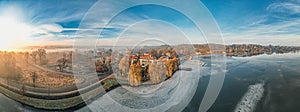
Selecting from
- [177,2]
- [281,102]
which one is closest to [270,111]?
[281,102]

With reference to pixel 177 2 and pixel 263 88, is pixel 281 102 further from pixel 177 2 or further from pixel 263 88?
pixel 177 2

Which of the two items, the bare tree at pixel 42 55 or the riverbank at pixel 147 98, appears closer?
the riverbank at pixel 147 98

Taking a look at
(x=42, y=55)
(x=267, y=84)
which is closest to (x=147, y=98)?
(x=267, y=84)

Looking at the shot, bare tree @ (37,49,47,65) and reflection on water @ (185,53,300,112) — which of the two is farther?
bare tree @ (37,49,47,65)

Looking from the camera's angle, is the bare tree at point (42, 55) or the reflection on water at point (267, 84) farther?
the bare tree at point (42, 55)

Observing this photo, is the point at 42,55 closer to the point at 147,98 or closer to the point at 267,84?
the point at 147,98

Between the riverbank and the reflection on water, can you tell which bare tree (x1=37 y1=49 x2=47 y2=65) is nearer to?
the riverbank

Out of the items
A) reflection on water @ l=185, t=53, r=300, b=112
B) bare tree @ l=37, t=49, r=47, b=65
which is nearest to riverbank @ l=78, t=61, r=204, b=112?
reflection on water @ l=185, t=53, r=300, b=112

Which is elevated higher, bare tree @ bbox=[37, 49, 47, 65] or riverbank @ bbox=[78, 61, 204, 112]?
bare tree @ bbox=[37, 49, 47, 65]

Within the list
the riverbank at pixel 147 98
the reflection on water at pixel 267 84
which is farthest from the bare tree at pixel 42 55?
the reflection on water at pixel 267 84

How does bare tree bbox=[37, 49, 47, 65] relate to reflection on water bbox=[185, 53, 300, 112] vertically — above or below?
above

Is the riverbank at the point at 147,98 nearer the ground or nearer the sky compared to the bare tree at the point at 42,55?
nearer the ground

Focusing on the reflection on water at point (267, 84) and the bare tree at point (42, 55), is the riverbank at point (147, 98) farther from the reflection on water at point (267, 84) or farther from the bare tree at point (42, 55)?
the bare tree at point (42, 55)
